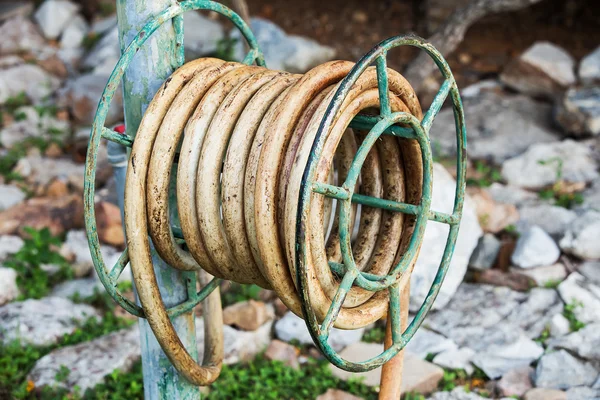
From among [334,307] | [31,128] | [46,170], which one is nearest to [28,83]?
[31,128]

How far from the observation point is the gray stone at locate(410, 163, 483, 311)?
3.68 meters

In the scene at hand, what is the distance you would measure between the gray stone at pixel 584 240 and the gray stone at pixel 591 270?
0.14 feet

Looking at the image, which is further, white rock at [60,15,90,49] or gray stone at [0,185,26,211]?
white rock at [60,15,90,49]

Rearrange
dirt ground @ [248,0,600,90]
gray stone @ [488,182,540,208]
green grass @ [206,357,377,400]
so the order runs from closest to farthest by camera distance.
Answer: green grass @ [206,357,377,400]
gray stone @ [488,182,540,208]
dirt ground @ [248,0,600,90]

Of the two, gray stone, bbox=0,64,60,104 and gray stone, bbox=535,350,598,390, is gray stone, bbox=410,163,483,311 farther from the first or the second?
gray stone, bbox=0,64,60,104

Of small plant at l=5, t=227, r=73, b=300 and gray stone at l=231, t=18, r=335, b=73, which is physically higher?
gray stone at l=231, t=18, r=335, b=73

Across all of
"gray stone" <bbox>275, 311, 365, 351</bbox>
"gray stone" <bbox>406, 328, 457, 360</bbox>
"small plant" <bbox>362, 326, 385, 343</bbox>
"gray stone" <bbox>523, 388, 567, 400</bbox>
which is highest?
"gray stone" <bbox>523, 388, 567, 400</bbox>

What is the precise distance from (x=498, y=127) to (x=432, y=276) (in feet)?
7.19

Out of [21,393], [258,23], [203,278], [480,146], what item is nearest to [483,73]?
[480,146]

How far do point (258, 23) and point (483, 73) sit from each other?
2.05 m

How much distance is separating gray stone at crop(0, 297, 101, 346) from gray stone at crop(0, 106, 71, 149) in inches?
88.4

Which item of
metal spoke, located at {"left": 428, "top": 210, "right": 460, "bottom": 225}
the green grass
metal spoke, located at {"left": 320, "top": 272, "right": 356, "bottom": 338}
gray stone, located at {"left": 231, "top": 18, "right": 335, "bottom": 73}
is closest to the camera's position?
metal spoke, located at {"left": 320, "top": 272, "right": 356, "bottom": 338}

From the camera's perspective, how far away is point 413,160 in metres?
2.37

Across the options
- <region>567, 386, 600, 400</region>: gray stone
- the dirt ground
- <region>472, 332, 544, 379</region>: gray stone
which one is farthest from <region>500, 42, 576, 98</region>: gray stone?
<region>567, 386, 600, 400</region>: gray stone
